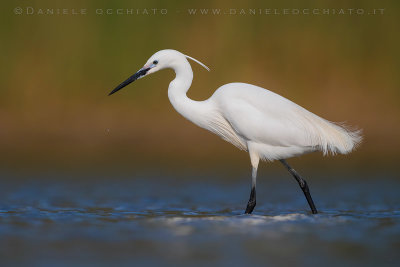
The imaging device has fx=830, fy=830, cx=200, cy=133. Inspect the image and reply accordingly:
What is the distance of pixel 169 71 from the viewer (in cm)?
1500

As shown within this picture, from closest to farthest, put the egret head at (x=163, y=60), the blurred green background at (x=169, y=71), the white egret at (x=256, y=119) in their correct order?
→ the white egret at (x=256, y=119) < the egret head at (x=163, y=60) < the blurred green background at (x=169, y=71)

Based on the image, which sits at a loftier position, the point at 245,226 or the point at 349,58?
the point at 349,58

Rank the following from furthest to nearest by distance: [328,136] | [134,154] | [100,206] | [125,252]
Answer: [134,154], [100,206], [328,136], [125,252]

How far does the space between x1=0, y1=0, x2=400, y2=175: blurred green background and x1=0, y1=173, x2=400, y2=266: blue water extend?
3342 millimetres

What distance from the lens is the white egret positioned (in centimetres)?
788

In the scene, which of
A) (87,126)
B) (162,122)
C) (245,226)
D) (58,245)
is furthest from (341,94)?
(58,245)

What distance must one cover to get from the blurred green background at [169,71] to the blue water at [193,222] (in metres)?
3.34

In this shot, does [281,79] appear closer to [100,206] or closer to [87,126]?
[87,126]

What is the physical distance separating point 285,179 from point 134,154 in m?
3.01

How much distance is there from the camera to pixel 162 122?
47.4ft

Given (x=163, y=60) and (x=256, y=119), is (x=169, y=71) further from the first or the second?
(x=256, y=119)

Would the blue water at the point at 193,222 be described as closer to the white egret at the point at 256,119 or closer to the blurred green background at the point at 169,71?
the white egret at the point at 256,119

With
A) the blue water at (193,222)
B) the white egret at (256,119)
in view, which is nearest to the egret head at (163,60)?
the white egret at (256,119)

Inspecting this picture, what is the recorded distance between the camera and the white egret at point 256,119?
7883mm
